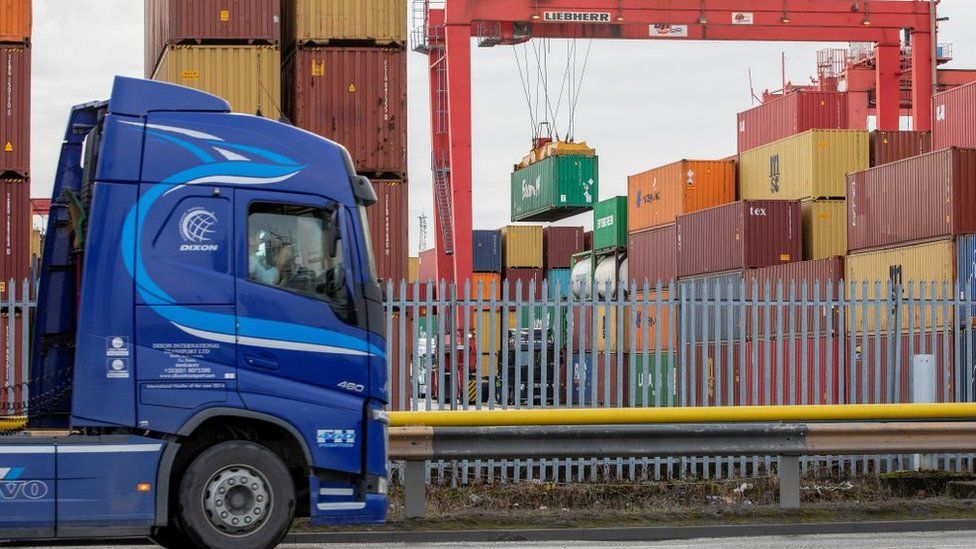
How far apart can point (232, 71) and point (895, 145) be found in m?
17.9

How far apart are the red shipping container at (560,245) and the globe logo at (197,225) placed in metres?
52.1

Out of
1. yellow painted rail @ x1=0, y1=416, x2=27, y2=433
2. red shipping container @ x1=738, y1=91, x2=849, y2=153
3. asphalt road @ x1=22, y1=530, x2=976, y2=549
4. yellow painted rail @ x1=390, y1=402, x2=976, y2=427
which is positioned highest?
red shipping container @ x1=738, y1=91, x2=849, y2=153

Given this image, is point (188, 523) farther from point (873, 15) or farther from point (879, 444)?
point (873, 15)

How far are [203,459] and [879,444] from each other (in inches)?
238

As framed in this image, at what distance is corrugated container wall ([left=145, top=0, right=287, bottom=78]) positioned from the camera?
2022 cm

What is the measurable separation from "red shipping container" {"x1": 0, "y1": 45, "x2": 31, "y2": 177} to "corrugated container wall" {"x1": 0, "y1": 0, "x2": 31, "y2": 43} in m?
0.13

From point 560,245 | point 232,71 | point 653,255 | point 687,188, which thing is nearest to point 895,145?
point 687,188

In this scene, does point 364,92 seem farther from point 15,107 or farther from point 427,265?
point 427,265

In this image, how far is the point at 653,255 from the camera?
116 feet

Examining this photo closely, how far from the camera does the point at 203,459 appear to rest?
9031mm

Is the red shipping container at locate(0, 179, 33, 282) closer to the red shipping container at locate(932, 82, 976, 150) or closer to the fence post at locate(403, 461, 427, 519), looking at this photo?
the fence post at locate(403, 461, 427, 519)

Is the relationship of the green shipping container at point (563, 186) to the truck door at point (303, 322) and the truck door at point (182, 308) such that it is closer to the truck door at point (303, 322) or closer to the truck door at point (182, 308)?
the truck door at point (303, 322)

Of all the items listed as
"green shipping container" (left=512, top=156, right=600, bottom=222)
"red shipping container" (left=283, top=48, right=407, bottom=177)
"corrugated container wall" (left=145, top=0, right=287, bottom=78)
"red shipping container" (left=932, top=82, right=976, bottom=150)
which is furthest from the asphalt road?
"green shipping container" (left=512, top=156, right=600, bottom=222)

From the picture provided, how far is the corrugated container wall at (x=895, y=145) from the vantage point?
3256 centimetres
